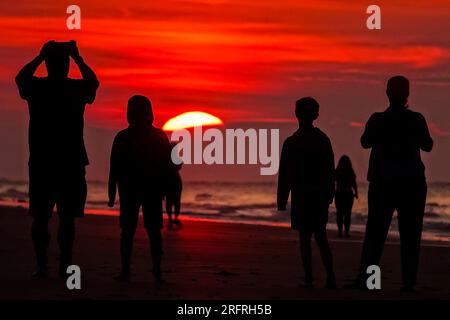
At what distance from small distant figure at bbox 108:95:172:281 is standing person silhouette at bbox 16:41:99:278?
51cm

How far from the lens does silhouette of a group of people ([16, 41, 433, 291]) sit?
1133cm

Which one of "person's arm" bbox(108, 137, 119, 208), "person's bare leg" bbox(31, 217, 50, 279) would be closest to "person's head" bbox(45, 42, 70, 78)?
"person's arm" bbox(108, 137, 119, 208)

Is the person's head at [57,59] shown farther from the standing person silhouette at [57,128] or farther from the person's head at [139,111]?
the person's head at [139,111]

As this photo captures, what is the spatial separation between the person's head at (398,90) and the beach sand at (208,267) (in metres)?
1.86

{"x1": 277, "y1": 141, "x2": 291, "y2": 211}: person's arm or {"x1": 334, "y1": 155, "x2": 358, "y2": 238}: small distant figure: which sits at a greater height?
{"x1": 277, "y1": 141, "x2": 291, "y2": 211}: person's arm

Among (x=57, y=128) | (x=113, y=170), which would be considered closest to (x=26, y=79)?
(x=57, y=128)

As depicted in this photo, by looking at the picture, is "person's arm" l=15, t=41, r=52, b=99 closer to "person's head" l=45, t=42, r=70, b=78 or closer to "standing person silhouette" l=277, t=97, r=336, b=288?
"person's head" l=45, t=42, r=70, b=78

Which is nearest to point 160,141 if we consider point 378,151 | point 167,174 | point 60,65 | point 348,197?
→ point 167,174

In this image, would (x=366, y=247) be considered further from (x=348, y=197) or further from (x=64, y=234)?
(x=348, y=197)

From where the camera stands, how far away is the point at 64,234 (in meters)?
11.5

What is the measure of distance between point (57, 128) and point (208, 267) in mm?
3679

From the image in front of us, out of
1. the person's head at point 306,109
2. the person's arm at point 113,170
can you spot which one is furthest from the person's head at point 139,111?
the person's head at point 306,109

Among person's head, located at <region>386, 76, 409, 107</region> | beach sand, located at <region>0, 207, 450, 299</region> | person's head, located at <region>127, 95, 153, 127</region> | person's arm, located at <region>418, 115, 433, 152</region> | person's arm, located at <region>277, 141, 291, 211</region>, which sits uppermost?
person's head, located at <region>386, 76, 409, 107</region>
